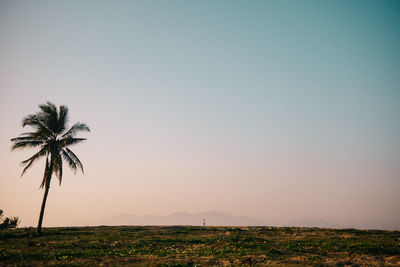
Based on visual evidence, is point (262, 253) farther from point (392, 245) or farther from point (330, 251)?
point (392, 245)

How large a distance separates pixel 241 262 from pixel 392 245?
1354 centimetres

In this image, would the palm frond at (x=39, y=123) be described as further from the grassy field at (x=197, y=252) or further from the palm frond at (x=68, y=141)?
the grassy field at (x=197, y=252)

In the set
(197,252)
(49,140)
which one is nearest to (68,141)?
(49,140)

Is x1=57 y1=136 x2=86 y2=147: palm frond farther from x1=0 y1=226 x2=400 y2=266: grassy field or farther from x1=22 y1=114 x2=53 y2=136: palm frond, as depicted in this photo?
x1=0 y1=226 x2=400 y2=266: grassy field

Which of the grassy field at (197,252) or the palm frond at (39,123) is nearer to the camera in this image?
the grassy field at (197,252)

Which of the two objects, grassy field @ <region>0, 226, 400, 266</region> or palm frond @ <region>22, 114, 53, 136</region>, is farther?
palm frond @ <region>22, 114, 53, 136</region>

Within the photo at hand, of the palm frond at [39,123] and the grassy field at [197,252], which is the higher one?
the palm frond at [39,123]

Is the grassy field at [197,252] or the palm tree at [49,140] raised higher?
the palm tree at [49,140]

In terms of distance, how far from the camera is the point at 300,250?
66.6 ft

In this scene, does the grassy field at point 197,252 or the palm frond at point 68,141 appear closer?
the grassy field at point 197,252

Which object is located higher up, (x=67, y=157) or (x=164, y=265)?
(x=67, y=157)

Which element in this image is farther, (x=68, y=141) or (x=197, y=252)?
(x=68, y=141)

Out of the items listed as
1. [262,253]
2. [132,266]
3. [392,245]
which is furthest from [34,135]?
[392,245]

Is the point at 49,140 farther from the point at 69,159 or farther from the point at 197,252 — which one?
the point at 197,252
